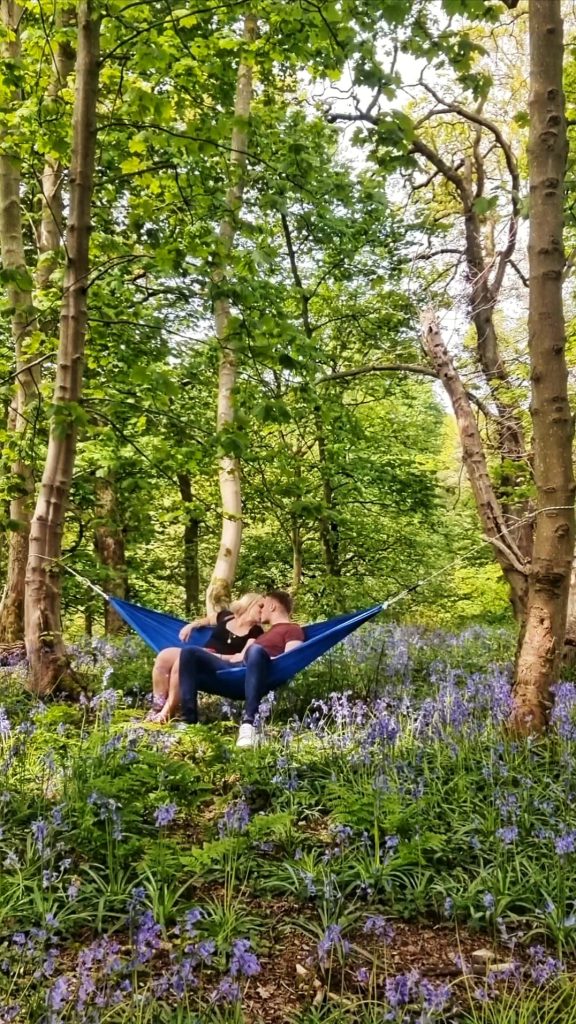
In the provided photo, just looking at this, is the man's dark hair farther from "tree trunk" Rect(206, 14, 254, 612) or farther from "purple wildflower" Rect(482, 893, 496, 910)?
"purple wildflower" Rect(482, 893, 496, 910)

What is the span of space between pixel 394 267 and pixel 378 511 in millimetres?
2796

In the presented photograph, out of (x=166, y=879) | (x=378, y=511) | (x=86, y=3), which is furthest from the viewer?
(x=378, y=511)

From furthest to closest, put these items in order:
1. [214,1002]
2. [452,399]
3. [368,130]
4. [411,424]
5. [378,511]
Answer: [411,424], [378,511], [452,399], [368,130], [214,1002]

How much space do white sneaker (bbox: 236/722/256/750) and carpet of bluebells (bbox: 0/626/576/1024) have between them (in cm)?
15

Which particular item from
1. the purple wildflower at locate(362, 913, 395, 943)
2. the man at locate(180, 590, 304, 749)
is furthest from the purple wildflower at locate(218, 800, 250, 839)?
the man at locate(180, 590, 304, 749)

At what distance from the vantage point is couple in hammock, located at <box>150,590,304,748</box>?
3.26 m

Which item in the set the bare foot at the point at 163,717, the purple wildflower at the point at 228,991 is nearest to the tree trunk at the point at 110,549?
the bare foot at the point at 163,717

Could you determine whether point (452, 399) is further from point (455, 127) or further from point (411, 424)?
point (411, 424)

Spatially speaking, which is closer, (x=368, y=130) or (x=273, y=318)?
(x=368, y=130)

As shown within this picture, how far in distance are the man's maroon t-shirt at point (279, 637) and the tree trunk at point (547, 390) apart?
112 cm

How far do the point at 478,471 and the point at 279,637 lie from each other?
4.64ft

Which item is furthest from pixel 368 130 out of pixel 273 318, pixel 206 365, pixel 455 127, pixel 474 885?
pixel 455 127

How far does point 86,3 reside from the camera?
323 centimetres

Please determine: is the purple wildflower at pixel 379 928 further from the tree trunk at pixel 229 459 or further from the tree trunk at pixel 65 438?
the tree trunk at pixel 229 459
